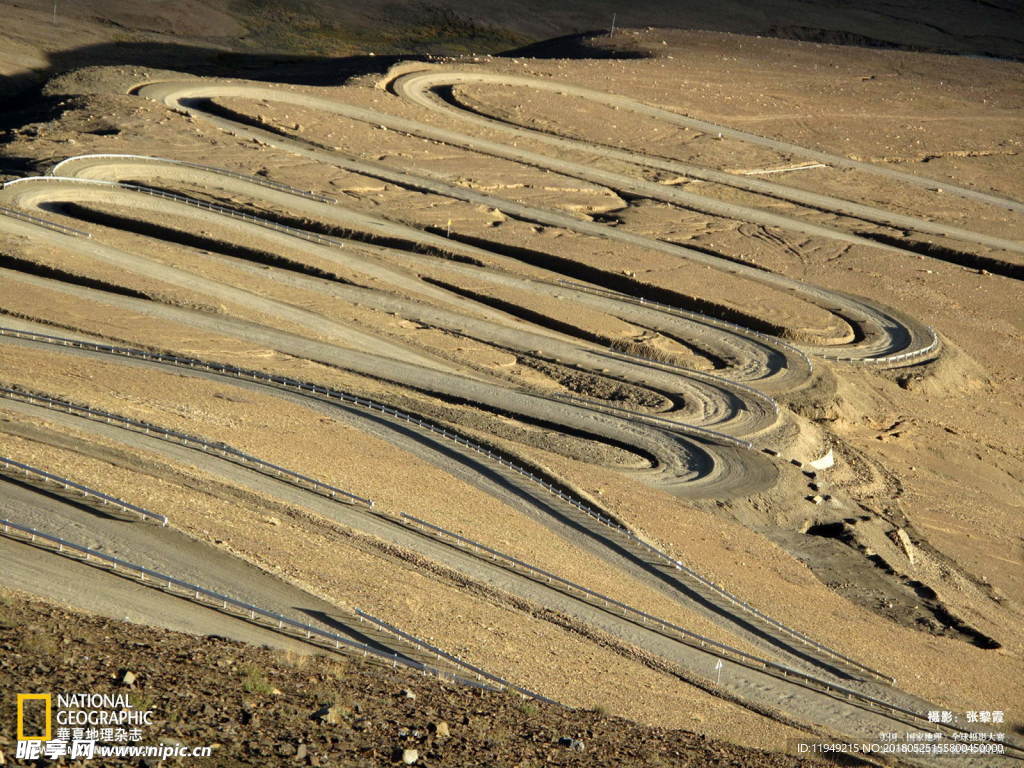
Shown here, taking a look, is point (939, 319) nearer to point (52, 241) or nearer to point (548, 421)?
point (548, 421)

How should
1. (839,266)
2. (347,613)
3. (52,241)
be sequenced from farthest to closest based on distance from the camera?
(839,266), (52,241), (347,613)

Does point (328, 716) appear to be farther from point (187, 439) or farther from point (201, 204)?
point (201, 204)

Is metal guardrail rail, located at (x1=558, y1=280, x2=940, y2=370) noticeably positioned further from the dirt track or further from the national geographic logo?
the national geographic logo

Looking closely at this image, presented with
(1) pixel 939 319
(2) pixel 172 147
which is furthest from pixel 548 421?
(2) pixel 172 147

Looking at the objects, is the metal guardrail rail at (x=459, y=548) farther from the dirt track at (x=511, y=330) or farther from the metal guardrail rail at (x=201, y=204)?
the metal guardrail rail at (x=201, y=204)

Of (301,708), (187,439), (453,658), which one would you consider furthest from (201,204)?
(301,708)

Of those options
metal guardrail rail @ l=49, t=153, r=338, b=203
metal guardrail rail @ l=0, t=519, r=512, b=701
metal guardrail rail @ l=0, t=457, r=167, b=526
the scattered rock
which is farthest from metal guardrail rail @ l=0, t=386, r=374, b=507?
metal guardrail rail @ l=49, t=153, r=338, b=203
